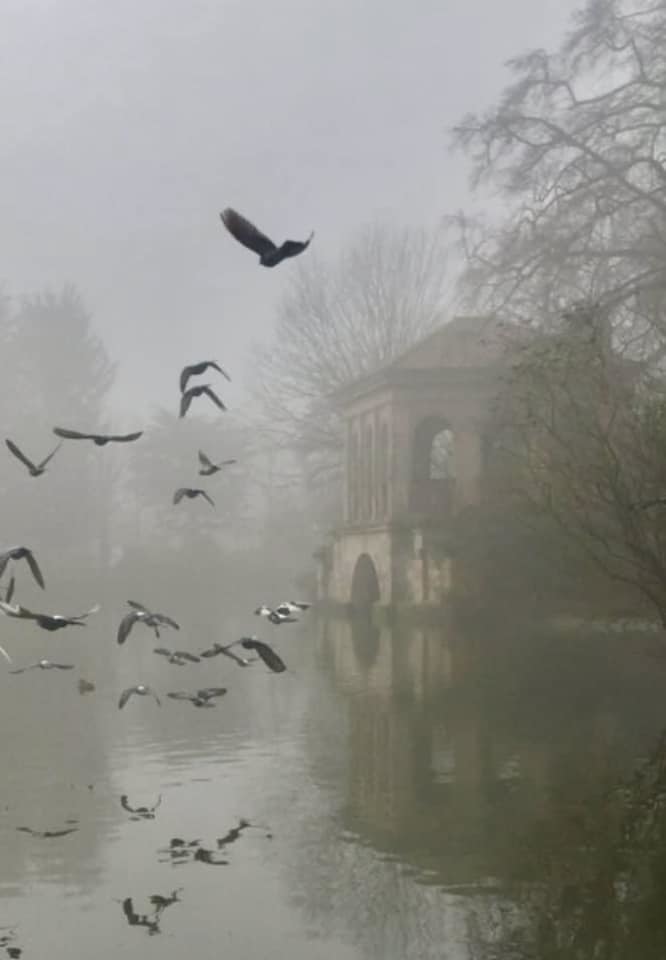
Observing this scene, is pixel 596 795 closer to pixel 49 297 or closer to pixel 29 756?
pixel 29 756

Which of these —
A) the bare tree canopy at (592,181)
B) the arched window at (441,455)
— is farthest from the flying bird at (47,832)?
the arched window at (441,455)

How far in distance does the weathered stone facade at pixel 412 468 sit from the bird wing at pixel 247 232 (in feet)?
89.5

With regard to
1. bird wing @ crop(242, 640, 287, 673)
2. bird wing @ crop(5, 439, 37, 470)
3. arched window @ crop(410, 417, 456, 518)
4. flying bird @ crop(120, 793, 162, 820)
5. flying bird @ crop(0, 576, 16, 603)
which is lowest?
flying bird @ crop(120, 793, 162, 820)

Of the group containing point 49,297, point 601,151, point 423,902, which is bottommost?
point 423,902

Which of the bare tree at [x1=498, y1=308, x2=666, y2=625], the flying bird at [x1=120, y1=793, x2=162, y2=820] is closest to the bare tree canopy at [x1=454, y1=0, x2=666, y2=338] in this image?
the bare tree at [x1=498, y1=308, x2=666, y2=625]

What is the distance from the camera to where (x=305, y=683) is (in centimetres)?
1967

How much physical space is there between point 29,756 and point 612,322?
1474 centimetres

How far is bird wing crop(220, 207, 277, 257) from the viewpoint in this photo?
479 centimetres

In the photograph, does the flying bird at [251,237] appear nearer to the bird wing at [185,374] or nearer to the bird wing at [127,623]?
the bird wing at [185,374]

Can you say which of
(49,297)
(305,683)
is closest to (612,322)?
(305,683)

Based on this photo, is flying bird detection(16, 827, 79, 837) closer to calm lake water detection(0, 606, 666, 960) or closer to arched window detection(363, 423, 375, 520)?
calm lake water detection(0, 606, 666, 960)

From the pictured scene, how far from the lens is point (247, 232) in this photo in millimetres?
4785

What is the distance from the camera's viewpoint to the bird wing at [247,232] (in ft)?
15.7

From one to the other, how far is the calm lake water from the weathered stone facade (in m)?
14.7
